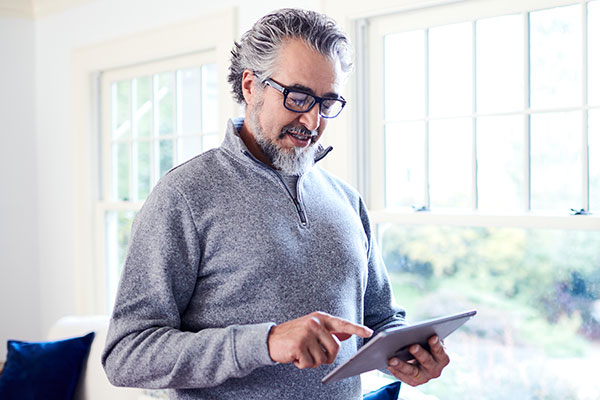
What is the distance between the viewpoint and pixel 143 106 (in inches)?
144

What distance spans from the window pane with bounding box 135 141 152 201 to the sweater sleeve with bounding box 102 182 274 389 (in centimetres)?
239

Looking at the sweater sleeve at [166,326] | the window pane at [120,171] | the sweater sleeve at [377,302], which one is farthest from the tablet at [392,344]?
the window pane at [120,171]

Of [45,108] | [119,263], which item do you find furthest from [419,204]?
[45,108]

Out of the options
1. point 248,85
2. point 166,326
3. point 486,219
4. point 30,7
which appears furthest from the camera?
point 30,7

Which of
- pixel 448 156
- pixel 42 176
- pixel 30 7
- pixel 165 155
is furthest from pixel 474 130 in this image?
pixel 30 7

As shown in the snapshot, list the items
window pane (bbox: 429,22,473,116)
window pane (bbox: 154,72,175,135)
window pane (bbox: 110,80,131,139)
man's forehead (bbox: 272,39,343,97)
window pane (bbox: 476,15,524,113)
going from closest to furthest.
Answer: man's forehead (bbox: 272,39,343,97) → window pane (bbox: 476,15,524,113) → window pane (bbox: 429,22,473,116) → window pane (bbox: 154,72,175,135) → window pane (bbox: 110,80,131,139)

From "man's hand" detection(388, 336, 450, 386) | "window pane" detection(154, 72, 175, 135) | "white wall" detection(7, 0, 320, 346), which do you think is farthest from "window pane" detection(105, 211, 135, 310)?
"man's hand" detection(388, 336, 450, 386)

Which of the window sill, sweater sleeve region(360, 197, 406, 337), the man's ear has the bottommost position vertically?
sweater sleeve region(360, 197, 406, 337)

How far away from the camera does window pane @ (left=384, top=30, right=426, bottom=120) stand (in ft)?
8.26

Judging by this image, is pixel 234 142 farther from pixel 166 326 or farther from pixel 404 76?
pixel 404 76

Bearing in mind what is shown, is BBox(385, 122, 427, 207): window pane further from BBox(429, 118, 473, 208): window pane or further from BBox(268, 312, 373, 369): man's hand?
BBox(268, 312, 373, 369): man's hand

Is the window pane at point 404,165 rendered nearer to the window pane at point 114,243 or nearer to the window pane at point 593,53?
the window pane at point 593,53

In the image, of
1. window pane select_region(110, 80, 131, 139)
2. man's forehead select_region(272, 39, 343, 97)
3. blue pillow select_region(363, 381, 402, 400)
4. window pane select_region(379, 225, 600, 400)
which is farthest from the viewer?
window pane select_region(110, 80, 131, 139)

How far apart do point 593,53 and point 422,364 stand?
136 cm
